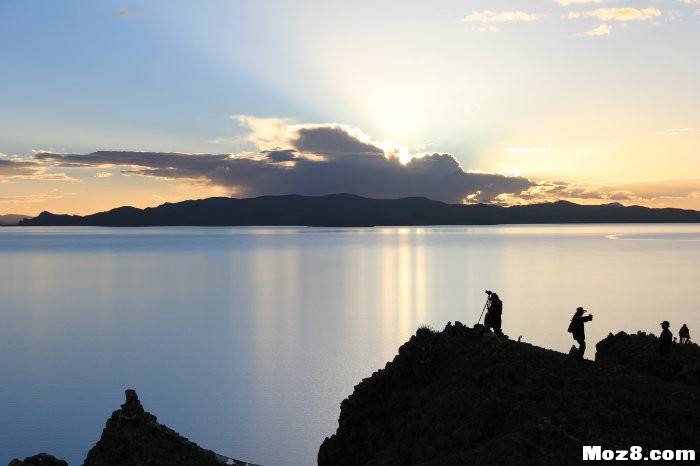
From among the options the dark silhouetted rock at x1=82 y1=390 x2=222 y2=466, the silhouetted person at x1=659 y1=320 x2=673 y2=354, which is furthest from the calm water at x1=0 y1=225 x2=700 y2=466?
the silhouetted person at x1=659 y1=320 x2=673 y2=354

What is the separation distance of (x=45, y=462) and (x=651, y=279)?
282 feet

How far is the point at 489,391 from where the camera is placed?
16.8 metres

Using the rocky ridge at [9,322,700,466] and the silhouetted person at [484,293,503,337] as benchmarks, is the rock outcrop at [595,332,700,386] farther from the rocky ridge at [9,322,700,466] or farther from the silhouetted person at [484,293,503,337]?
the silhouetted person at [484,293,503,337]

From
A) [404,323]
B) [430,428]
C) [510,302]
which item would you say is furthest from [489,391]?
[510,302]

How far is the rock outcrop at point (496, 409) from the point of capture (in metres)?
14.1

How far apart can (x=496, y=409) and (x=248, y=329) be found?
126ft

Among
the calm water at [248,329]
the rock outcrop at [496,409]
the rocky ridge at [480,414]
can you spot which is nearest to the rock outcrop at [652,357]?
the rocky ridge at [480,414]

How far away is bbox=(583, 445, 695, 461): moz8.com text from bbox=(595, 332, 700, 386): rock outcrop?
6.87 meters

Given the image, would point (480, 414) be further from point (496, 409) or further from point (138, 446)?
point (138, 446)

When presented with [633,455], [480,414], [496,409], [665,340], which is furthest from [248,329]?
[633,455]

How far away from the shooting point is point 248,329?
52.1 metres

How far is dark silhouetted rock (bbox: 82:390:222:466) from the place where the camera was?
650 inches

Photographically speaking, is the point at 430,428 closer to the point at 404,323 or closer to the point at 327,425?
the point at 327,425

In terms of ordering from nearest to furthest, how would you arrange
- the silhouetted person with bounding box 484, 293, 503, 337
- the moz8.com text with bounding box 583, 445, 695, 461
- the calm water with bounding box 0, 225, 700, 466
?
1. the moz8.com text with bounding box 583, 445, 695, 461
2. the silhouetted person with bounding box 484, 293, 503, 337
3. the calm water with bounding box 0, 225, 700, 466
